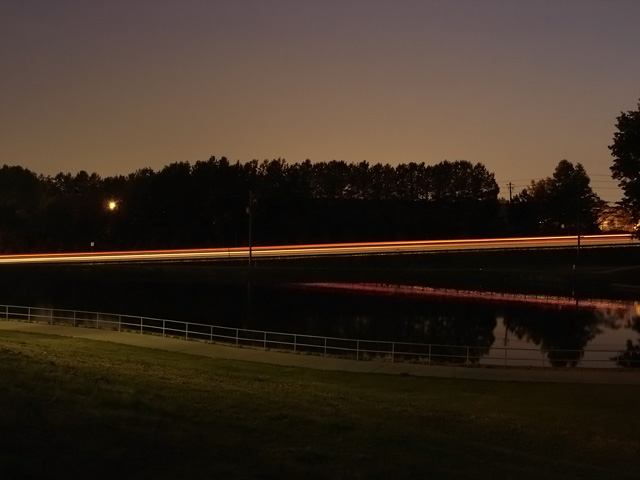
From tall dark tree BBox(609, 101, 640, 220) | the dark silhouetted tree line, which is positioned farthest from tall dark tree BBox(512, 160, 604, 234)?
tall dark tree BBox(609, 101, 640, 220)

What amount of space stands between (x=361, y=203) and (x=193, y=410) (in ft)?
373

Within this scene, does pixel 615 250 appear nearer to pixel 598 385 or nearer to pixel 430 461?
pixel 598 385

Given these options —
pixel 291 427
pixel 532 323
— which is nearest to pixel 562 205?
pixel 532 323

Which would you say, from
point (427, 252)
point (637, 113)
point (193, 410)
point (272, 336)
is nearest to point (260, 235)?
point (427, 252)

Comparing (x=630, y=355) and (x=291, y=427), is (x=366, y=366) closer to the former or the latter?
(x=291, y=427)

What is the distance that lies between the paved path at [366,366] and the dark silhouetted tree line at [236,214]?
245 ft

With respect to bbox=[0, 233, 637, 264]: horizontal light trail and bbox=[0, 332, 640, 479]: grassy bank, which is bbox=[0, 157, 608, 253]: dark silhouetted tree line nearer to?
bbox=[0, 233, 637, 264]: horizontal light trail

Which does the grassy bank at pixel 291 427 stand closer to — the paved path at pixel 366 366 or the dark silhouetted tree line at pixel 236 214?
the paved path at pixel 366 366

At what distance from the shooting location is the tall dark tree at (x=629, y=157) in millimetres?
74875

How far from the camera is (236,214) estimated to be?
386 feet

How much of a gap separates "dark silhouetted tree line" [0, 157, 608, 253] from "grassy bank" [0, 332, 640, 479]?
290 ft

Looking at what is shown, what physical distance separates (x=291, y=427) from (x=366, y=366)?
47.2ft

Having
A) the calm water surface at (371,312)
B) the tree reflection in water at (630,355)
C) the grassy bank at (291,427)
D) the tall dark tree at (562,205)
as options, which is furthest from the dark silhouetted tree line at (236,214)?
the grassy bank at (291,427)

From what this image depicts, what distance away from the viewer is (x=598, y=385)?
24.9 meters
